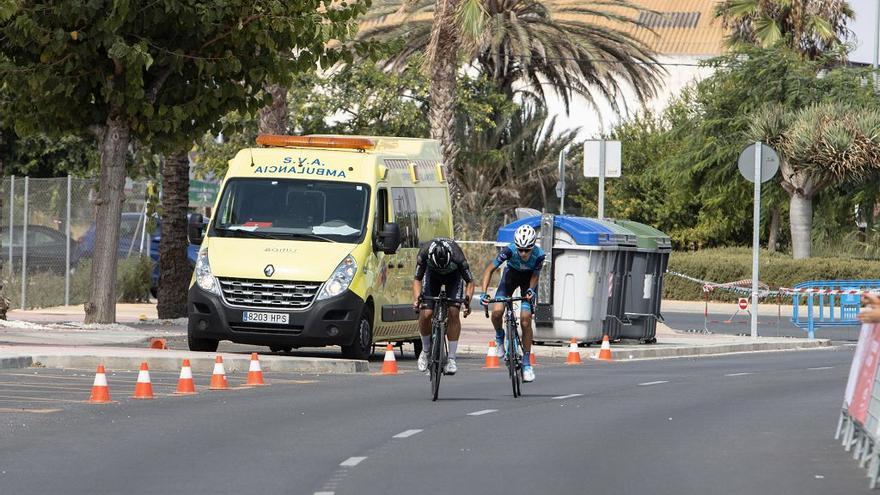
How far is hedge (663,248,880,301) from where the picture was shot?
4119cm

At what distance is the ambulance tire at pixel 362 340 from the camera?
21312 mm

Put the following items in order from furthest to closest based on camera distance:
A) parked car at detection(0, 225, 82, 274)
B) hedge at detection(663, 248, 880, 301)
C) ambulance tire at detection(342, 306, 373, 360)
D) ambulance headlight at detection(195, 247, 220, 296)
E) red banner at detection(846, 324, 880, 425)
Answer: hedge at detection(663, 248, 880, 301) < parked car at detection(0, 225, 82, 274) < ambulance tire at detection(342, 306, 373, 360) < ambulance headlight at detection(195, 247, 220, 296) < red banner at detection(846, 324, 880, 425)

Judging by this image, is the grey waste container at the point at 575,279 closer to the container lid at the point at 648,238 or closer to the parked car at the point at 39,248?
the container lid at the point at 648,238

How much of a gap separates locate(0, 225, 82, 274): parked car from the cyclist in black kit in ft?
49.2

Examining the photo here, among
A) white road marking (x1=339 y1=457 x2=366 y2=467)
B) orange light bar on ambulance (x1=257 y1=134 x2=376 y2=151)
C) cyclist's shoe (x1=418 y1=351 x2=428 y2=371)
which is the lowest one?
white road marking (x1=339 y1=457 x2=366 y2=467)

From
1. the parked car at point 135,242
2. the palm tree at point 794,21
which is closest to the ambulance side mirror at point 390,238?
the parked car at point 135,242

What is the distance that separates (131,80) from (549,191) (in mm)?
30269

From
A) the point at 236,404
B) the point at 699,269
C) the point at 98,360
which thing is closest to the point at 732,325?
the point at 699,269

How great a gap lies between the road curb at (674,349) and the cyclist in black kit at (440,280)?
7492 mm

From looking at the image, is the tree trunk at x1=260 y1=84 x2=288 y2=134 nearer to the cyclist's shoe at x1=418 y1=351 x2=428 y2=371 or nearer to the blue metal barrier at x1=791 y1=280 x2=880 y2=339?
the blue metal barrier at x1=791 y1=280 x2=880 y2=339

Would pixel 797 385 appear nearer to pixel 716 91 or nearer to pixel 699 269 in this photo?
pixel 699 269

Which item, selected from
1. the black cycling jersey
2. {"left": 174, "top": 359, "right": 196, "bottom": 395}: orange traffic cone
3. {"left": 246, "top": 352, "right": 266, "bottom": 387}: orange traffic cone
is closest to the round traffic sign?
the black cycling jersey


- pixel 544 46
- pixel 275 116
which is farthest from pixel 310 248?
pixel 544 46

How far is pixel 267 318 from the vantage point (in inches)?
822
